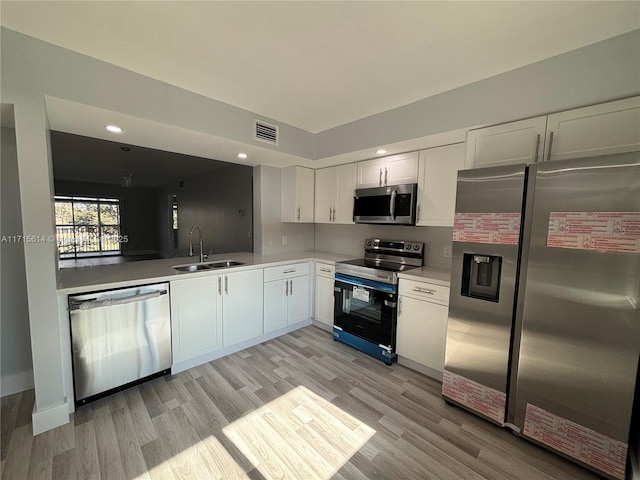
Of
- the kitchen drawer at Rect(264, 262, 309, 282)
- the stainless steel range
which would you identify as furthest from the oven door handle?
the kitchen drawer at Rect(264, 262, 309, 282)

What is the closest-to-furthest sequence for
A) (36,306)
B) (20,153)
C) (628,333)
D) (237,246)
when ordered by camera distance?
1. (628,333)
2. (20,153)
3. (36,306)
4. (237,246)

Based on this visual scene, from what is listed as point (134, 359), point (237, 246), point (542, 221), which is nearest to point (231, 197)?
point (237, 246)

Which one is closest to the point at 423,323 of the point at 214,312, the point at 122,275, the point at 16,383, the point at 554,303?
the point at 554,303

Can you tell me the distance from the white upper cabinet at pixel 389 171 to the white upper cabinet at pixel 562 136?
0.66 m

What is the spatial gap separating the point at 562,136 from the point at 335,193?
2287mm

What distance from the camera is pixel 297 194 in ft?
11.9

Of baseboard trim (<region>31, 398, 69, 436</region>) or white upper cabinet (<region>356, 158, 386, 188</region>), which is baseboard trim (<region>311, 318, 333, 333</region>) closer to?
white upper cabinet (<region>356, 158, 386, 188</region>)

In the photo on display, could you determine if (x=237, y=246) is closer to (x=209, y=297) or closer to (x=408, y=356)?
(x=209, y=297)

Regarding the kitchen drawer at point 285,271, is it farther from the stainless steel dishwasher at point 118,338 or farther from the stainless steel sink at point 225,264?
the stainless steel dishwasher at point 118,338

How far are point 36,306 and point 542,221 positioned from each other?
335 cm

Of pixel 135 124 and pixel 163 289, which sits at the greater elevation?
pixel 135 124

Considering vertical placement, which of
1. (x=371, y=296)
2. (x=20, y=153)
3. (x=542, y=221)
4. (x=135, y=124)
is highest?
(x=135, y=124)

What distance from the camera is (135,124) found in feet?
6.64

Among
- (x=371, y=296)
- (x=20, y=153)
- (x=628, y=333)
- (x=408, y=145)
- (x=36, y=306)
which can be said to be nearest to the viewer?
(x=628, y=333)
